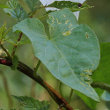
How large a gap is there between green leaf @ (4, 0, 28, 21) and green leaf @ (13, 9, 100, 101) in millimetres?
68

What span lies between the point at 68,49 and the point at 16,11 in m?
0.15

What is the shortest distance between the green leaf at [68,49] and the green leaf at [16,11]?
0.22ft

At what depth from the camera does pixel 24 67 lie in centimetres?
48

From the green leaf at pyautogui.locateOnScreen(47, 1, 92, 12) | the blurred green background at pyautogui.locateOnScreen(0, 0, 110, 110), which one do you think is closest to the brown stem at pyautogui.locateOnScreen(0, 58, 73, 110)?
the green leaf at pyautogui.locateOnScreen(47, 1, 92, 12)

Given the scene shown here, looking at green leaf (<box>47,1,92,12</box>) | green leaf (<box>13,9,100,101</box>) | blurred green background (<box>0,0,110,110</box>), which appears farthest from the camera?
blurred green background (<box>0,0,110,110</box>)

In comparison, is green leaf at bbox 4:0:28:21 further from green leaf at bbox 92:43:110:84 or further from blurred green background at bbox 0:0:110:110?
blurred green background at bbox 0:0:110:110

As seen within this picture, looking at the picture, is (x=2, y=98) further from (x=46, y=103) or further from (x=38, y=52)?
(x=38, y=52)

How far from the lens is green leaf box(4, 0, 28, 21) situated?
18.9 inches

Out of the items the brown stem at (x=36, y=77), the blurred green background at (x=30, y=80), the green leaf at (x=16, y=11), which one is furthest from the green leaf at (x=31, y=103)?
the blurred green background at (x=30, y=80)

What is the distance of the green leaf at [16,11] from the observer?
18.9 inches

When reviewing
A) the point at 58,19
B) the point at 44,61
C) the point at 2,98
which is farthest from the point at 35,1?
the point at 2,98

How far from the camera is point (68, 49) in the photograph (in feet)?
1.25

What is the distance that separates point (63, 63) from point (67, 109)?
0.18 m

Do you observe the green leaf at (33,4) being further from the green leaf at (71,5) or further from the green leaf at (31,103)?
the green leaf at (31,103)
